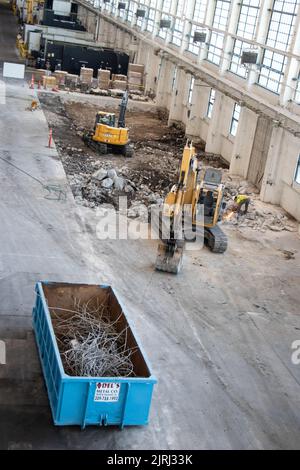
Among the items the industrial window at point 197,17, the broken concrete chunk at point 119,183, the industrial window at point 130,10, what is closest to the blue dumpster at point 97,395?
the broken concrete chunk at point 119,183

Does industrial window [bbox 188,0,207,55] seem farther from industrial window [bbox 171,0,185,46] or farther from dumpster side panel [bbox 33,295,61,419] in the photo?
dumpster side panel [bbox 33,295,61,419]

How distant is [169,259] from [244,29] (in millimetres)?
14818

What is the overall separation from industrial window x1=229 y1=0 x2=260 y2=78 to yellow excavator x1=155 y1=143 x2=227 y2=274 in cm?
979

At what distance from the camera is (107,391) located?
11.5m

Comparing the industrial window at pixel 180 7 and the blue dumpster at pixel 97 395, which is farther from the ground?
the industrial window at pixel 180 7

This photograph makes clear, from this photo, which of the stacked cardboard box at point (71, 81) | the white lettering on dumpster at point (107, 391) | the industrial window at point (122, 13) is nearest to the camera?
the white lettering on dumpster at point (107, 391)

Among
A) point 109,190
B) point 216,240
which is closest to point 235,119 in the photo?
point 109,190

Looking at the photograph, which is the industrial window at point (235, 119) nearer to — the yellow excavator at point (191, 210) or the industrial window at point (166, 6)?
the yellow excavator at point (191, 210)

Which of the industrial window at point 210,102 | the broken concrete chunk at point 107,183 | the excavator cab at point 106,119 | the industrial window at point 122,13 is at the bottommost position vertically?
the broken concrete chunk at point 107,183

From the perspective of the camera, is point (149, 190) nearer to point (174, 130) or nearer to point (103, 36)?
point (174, 130)

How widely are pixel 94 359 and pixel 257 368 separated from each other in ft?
12.7

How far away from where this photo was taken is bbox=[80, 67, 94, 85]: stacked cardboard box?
42750 mm

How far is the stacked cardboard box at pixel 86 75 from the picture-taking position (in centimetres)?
4275

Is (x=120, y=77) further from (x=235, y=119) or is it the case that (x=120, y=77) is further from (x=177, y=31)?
(x=235, y=119)
